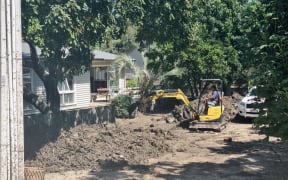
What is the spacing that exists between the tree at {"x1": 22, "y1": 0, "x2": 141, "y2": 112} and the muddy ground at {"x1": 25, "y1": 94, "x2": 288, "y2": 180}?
7.66 ft

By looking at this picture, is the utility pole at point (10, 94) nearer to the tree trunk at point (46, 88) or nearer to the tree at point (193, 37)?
the tree at point (193, 37)

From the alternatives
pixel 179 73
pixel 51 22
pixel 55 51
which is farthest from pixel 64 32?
pixel 179 73

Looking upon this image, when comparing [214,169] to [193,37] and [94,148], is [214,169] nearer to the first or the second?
[94,148]

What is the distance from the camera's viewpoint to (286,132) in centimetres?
633

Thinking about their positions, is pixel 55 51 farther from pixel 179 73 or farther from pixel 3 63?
pixel 179 73

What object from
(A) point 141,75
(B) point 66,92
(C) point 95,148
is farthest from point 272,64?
(A) point 141,75

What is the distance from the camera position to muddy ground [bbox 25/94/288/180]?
9.34 m

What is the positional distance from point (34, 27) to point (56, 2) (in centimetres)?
79

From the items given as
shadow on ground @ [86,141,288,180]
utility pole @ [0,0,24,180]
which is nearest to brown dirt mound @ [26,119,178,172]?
shadow on ground @ [86,141,288,180]

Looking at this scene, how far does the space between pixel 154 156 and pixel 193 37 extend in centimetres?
954

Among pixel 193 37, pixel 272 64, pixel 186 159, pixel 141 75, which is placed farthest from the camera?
pixel 141 75

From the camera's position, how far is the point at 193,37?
63.8 ft

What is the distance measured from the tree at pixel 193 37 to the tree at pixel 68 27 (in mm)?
904

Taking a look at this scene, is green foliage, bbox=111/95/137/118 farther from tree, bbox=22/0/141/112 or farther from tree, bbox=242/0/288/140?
tree, bbox=242/0/288/140
